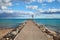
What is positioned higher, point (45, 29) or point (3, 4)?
point (3, 4)

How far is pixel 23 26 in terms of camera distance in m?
3.50

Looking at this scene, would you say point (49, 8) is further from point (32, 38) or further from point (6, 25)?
point (6, 25)

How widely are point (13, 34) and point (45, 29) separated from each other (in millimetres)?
746

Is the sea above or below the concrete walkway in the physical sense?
above

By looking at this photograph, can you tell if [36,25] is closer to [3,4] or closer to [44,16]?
[44,16]

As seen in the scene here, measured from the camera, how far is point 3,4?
3521 mm

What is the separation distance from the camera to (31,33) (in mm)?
3406

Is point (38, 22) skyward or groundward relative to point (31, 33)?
skyward

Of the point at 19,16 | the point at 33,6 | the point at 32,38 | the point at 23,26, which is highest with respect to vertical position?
the point at 33,6

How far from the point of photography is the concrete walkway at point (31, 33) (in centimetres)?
334

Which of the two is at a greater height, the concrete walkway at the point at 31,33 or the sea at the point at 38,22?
the sea at the point at 38,22

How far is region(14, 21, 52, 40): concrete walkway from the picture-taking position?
3.34 metres

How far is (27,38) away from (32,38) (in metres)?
0.11

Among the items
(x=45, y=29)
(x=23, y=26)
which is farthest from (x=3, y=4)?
(x=45, y=29)
